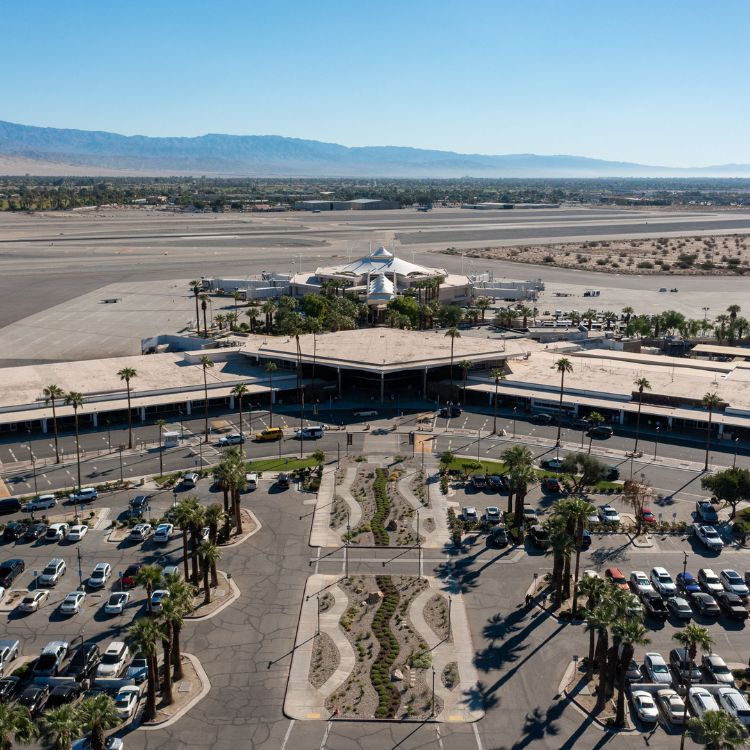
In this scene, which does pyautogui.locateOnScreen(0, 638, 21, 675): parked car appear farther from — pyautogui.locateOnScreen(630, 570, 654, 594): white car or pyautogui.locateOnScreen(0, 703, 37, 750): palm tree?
Result: pyautogui.locateOnScreen(630, 570, 654, 594): white car

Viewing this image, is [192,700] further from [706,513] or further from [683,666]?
[706,513]

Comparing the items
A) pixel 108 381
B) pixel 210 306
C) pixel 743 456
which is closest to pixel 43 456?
pixel 108 381

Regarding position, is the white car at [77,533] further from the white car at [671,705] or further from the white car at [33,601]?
the white car at [671,705]

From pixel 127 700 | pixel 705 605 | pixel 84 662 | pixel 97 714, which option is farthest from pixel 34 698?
pixel 705 605

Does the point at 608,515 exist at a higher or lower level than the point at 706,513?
lower

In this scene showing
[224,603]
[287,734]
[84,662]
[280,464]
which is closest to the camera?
[287,734]

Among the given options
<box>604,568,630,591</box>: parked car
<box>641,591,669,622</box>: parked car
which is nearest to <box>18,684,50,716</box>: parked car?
<box>604,568,630,591</box>: parked car

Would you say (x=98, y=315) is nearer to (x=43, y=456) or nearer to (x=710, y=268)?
(x=43, y=456)

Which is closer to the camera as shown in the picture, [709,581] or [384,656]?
[384,656]
